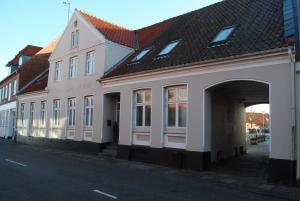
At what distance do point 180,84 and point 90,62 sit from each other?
869 centimetres

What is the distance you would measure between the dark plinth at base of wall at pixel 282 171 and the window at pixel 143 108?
694cm

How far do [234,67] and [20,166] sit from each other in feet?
31.1

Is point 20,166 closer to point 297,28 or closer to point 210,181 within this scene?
point 210,181

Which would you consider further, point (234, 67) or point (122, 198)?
point (234, 67)

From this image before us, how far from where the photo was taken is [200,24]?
59.1 feet

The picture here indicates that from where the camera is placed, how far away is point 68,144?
73.6 feet

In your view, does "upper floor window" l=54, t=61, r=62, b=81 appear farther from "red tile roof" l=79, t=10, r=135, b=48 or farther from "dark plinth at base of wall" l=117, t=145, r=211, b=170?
"dark plinth at base of wall" l=117, t=145, r=211, b=170

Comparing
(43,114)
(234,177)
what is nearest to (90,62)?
(43,114)

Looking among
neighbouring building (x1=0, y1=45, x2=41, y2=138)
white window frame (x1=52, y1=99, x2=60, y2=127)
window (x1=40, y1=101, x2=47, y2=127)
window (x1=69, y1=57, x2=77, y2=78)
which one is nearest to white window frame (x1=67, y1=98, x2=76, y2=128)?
window (x1=69, y1=57, x2=77, y2=78)

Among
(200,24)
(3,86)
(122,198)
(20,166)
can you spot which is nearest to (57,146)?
(20,166)

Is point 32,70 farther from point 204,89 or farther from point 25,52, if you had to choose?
point 204,89

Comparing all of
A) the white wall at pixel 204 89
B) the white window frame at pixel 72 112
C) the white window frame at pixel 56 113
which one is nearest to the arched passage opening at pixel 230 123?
the white wall at pixel 204 89

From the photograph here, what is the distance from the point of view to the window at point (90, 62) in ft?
69.7

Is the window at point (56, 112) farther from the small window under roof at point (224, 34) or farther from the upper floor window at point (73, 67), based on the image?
the small window under roof at point (224, 34)
